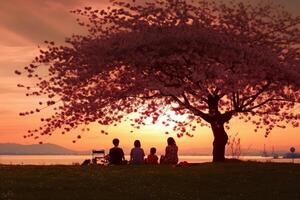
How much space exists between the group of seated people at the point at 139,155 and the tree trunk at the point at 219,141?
13.1 ft

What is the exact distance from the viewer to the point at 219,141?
42469 mm

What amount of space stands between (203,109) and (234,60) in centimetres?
546

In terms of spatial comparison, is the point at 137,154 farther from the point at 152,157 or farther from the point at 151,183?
the point at 151,183

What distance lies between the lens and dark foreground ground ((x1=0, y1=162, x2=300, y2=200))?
83.3 feet

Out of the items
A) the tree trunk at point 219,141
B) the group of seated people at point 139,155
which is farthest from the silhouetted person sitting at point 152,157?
the tree trunk at point 219,141

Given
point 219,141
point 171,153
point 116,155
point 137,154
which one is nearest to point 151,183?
point 116,155

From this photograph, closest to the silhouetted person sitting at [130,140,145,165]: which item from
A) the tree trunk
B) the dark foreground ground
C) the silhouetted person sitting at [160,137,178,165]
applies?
the silhouetted person sitting at [160,137,178,165]

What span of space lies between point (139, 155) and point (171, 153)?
205cm

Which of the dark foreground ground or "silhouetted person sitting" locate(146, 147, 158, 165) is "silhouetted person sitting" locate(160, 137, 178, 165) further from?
the dark foreground ground

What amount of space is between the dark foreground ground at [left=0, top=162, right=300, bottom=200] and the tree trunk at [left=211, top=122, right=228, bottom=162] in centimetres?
697

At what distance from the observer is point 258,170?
34875mm

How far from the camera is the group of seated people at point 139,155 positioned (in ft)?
125

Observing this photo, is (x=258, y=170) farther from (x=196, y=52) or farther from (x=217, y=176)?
(x=196, y=52)

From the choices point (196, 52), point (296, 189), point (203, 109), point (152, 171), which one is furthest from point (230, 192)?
point (203, 109)
